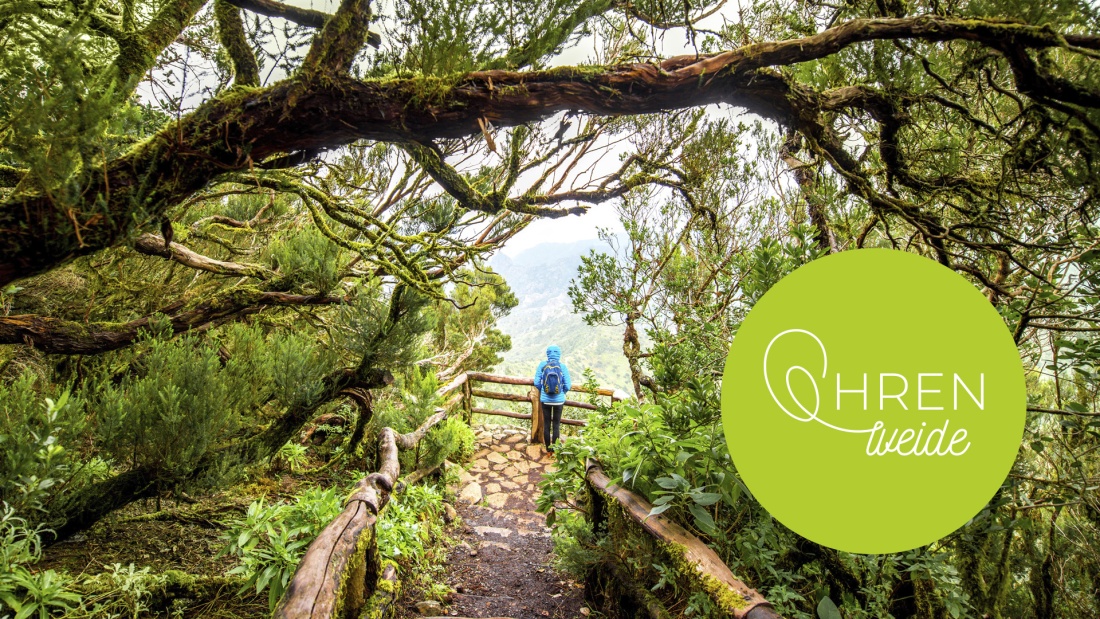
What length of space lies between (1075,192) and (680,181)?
124 inches

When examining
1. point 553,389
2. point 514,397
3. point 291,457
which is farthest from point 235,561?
point 514,397

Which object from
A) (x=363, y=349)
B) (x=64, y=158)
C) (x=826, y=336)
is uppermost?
(x=64, y=158)

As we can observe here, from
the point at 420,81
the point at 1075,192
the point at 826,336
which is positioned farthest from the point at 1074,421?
the point at 420,81

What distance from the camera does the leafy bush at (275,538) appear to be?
84.4 inches

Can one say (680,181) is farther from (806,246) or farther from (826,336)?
(826,336)

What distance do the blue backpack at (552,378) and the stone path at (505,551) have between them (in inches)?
44.5

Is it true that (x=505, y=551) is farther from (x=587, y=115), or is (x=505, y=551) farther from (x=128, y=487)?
(x=587, y=115)

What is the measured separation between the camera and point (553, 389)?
6570 millimetres

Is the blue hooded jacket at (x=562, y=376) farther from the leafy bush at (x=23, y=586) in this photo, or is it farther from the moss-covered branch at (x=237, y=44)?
the leafy bush at (x=23, y=586)

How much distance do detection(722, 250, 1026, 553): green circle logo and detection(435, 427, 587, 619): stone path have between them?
1934 millimetres

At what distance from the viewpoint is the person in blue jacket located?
21.6ft

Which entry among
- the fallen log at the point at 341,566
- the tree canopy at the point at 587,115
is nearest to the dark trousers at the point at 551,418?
the tree canopy at the point at 587,115

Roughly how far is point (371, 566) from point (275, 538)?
50cm

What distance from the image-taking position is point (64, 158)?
58.4 inches
